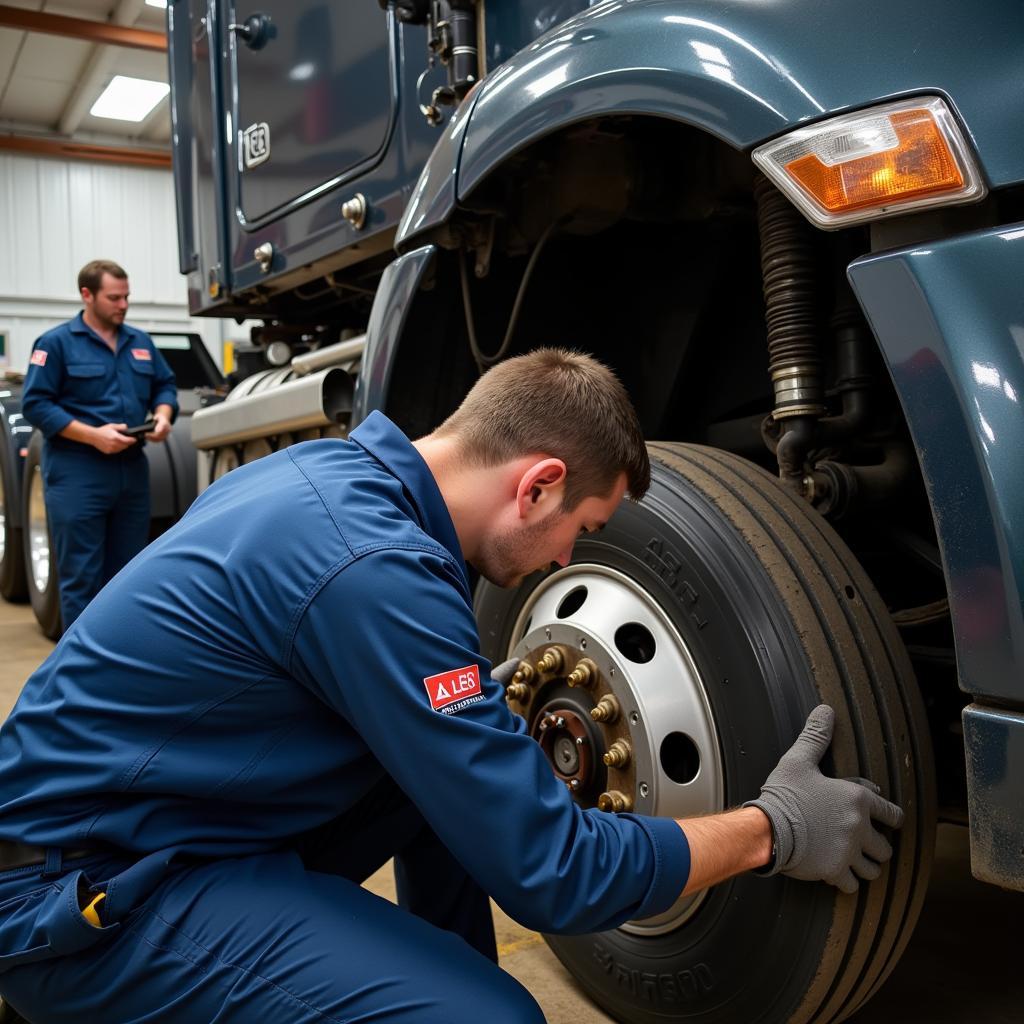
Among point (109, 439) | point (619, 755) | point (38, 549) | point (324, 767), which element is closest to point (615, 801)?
point (619, 755)

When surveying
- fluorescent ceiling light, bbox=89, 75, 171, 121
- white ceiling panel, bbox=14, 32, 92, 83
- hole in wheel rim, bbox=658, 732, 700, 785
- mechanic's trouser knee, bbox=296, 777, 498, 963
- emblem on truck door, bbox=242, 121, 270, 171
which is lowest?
mechanic's trouser knee, bbox=296, 777, 498, 963

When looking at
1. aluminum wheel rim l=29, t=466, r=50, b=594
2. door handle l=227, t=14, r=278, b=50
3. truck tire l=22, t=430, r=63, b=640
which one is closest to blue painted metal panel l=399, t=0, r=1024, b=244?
door handle l=227, t=14, r=278, b=50

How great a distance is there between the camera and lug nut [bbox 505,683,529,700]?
1.54 meters

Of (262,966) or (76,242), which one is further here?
(76,242)

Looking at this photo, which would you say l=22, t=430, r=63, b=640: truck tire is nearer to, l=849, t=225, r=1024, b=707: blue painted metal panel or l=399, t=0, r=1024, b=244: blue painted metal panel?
l=399, t=0, r=1024, b=244: blue painted metal panel

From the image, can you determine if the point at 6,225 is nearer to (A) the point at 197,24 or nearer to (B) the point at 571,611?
(A) the point at 197,24

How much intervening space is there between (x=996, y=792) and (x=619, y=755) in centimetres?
50

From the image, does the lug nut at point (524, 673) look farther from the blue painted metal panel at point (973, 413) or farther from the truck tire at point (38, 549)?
the truck tire at point (38, 549)

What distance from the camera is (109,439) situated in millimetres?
3781

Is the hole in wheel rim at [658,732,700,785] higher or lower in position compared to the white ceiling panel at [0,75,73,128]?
lower

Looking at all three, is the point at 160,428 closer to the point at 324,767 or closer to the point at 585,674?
the point at 585,674

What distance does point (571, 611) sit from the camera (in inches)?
61.3

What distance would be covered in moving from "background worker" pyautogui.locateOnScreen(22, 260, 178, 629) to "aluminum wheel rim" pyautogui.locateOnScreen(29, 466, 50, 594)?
0.96 meters

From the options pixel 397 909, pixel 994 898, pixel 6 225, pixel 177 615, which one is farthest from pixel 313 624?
pixel 6 225
